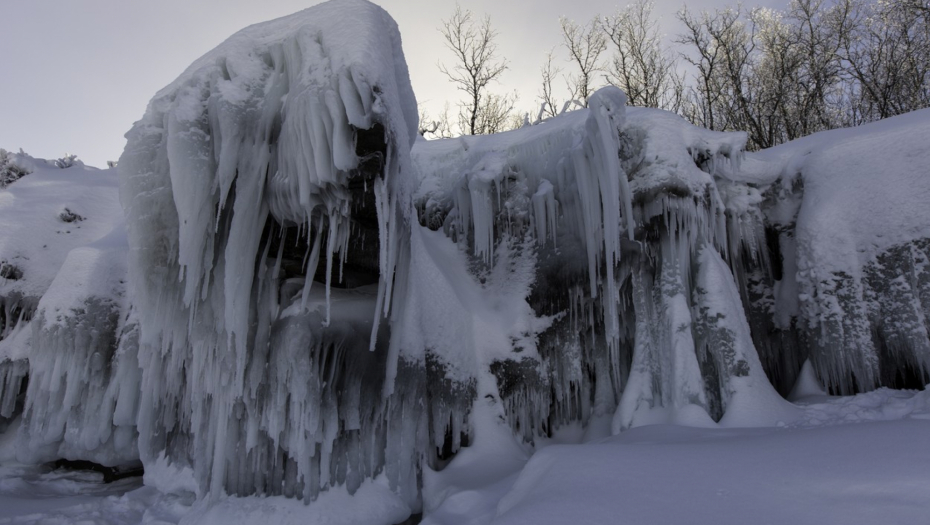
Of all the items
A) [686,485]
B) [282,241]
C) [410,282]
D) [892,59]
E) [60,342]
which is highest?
[892,59]

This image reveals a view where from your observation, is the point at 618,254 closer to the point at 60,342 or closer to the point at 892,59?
the point at 60,342

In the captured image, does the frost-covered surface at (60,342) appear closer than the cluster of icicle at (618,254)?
No

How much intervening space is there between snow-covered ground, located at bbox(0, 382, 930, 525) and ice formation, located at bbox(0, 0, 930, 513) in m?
0.27

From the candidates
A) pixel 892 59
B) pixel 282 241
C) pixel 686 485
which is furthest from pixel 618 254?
pixel 892 59

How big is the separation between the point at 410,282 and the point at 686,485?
3034mm

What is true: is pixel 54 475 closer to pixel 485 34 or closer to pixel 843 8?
pixel 485 34

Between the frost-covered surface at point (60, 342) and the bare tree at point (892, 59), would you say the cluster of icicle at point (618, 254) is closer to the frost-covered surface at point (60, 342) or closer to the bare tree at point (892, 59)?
the frost-covered surface at point (60, 342)

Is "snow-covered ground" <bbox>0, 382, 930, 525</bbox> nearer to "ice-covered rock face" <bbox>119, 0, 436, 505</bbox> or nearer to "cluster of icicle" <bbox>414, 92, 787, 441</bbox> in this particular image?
"ice-covered rock face" <bbox>119, 0, 436, 505</bbox>

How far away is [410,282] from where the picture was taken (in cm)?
469

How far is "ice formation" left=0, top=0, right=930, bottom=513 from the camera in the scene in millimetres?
3748

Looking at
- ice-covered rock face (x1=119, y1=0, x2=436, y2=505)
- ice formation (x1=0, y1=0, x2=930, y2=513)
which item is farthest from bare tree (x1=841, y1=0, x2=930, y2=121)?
ice-covered rock face (x1=119, y1=0, x2=436, y2=505)

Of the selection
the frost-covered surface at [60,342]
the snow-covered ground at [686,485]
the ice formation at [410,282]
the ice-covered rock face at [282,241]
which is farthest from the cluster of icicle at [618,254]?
the frost-covered surface at [60,342]

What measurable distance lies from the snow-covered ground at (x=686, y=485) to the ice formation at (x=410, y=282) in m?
0.27

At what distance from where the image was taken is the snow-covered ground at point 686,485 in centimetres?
182
